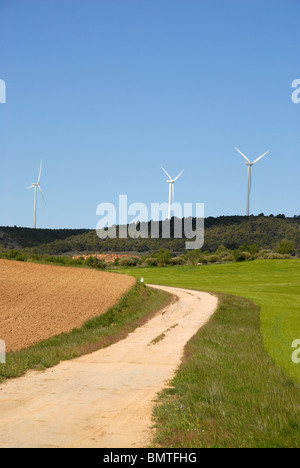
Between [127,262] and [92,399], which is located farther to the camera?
[127,262]

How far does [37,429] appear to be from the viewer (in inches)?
331

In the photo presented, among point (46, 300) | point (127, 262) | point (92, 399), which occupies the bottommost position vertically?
point (127, 262)

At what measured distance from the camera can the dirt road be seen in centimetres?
800

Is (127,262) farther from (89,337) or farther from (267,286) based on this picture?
(89,337)

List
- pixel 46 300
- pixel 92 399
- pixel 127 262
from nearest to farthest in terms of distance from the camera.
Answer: pixel 92 399
pixel 46 300
pixel 127 262

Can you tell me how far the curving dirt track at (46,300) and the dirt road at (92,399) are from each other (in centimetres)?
461

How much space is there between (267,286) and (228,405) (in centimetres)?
5330

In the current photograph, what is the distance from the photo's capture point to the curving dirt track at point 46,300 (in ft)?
74.5

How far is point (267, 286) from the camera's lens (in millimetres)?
61031

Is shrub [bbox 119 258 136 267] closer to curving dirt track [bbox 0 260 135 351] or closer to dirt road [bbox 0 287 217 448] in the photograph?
curving dirt track [bbox 0 260 135 351]

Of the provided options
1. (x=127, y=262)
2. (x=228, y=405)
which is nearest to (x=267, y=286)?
(x=127, y=262)

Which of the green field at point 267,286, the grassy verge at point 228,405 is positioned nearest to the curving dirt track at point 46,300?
the grassy verge at point 228,405

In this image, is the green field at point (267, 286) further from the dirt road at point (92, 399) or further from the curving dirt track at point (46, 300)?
the curving dirt track at point (46, 300)
